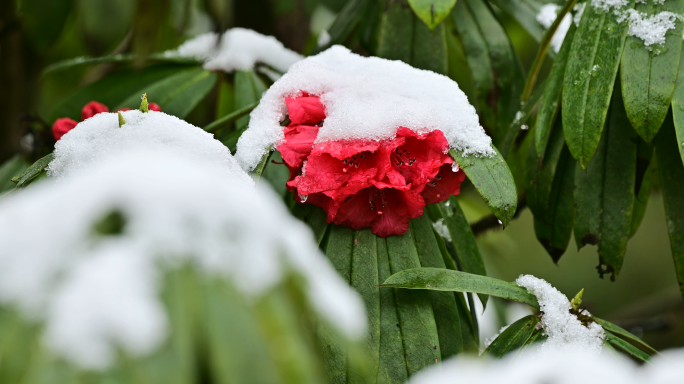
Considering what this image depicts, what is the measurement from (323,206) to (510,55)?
1.72 feet

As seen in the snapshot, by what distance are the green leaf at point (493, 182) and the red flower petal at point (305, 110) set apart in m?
0.17

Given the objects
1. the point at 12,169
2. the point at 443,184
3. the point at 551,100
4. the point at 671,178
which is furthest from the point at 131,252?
the point at 12,169

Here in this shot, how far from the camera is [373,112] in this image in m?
0.65

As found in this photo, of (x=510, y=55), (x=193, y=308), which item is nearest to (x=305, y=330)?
(x=193, y=308)

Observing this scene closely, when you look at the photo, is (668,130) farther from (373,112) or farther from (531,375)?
(531,375)

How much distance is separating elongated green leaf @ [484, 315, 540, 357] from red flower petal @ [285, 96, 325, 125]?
35cm

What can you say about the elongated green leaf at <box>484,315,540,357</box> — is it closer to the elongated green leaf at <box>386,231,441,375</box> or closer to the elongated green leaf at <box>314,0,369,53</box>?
the elongated green leaf at <box>386,231,441,375</box>

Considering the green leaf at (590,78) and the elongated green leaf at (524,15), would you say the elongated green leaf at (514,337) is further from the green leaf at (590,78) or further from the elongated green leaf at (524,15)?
the elongated green leaf at (524,15)

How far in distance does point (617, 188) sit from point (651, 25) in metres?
0.24

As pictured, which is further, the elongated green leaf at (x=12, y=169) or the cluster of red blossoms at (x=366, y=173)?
the elongated green leaf at (x=12, y=169)

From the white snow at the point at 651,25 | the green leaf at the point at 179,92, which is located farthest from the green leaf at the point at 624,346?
the green leaf at the point at 179,92

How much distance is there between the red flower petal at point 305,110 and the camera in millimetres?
668

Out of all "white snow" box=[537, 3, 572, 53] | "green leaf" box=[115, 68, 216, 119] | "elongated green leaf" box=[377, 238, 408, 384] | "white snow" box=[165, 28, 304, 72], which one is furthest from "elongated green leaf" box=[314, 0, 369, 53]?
"elongated green leaf" box=[377, 238, 408, 384]

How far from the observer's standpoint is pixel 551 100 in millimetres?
795
